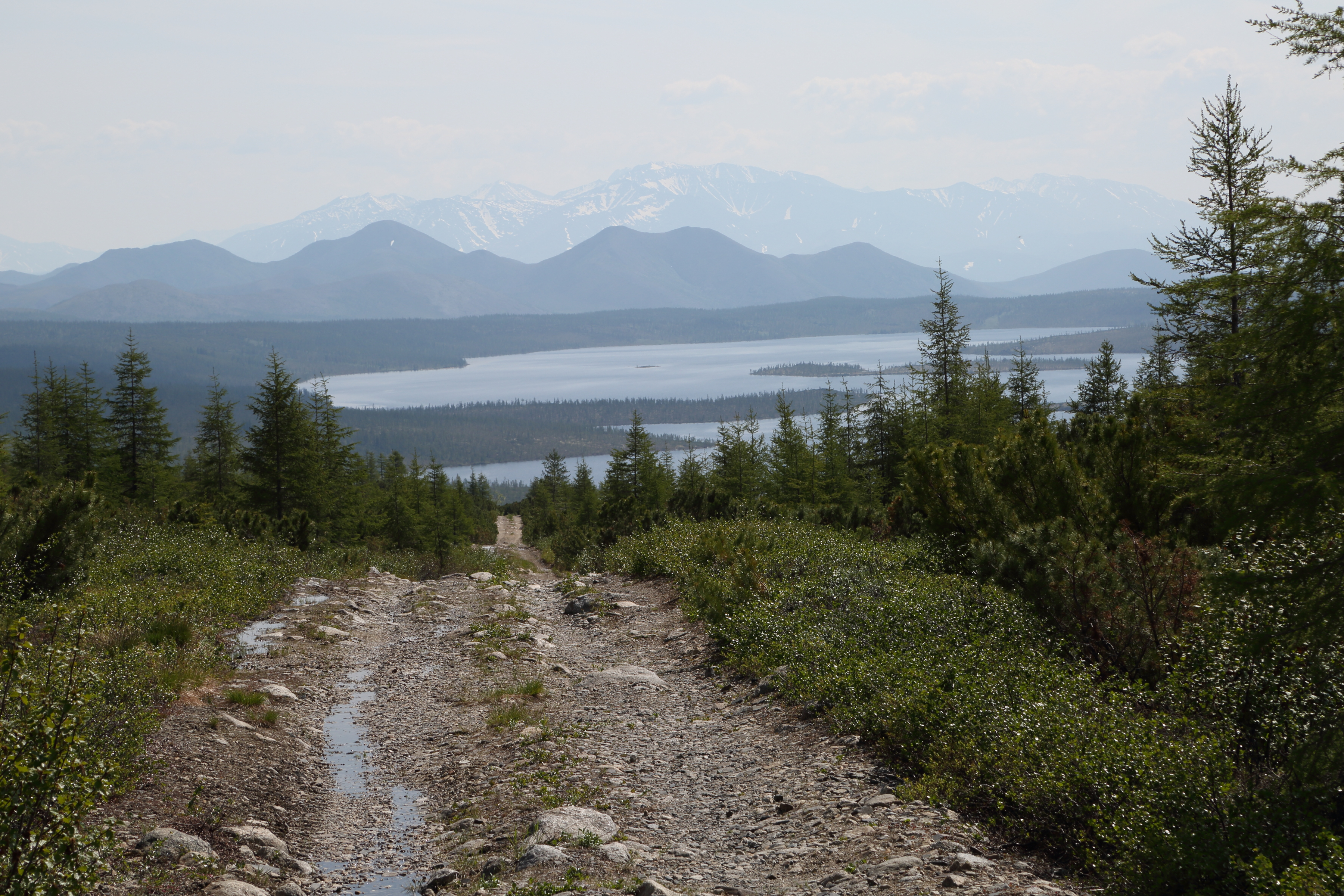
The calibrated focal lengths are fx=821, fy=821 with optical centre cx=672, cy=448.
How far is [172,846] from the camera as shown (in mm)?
5539

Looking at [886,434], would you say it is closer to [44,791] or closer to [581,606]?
[581,606]

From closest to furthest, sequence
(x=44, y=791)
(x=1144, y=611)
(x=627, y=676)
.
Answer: (x=44, y=791) < (x=1144, y=611) < (x=627, y=676)

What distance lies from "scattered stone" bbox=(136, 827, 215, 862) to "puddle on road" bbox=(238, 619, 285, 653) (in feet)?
22.9

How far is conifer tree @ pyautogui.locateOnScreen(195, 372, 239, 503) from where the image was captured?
4218cm

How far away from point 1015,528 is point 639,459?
3400 centimetres

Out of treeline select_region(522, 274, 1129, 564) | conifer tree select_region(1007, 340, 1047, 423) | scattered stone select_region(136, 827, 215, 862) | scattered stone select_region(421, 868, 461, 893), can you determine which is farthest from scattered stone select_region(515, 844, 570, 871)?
conifer tree select_region(1007, 340, 1047, 423)

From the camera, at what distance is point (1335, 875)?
351cm

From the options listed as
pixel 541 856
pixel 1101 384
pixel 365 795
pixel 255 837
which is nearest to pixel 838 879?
pixel 541 856

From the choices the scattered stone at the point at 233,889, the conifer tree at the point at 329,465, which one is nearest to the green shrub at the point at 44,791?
the scattered stone at the point at 233,889

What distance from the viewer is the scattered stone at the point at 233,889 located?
16.8 ft

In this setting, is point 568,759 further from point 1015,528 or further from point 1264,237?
point 1264,237

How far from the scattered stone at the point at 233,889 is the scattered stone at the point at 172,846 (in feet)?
1.15

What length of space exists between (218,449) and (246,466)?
16.2 metres

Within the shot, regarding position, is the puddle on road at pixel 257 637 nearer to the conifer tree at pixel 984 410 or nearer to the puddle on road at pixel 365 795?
the puddle on road at pixel 365 795
